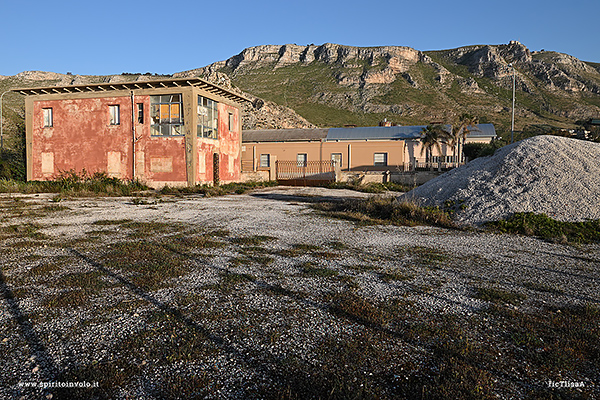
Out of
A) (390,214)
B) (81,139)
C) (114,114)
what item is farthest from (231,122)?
(390,214)

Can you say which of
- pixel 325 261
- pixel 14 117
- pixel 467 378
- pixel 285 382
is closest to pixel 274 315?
pixel 285 382

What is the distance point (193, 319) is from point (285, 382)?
138 centimetres

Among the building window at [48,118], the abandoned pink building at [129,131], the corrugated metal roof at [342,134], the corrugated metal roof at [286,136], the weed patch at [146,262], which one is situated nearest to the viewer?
the weed patch at [146,262]

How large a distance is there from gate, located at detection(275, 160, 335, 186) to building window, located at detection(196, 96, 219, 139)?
6.20 meters

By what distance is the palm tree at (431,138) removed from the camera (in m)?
33.2

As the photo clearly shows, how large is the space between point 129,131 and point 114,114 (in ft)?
5.54

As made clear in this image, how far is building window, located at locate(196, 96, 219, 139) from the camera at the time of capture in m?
23.9

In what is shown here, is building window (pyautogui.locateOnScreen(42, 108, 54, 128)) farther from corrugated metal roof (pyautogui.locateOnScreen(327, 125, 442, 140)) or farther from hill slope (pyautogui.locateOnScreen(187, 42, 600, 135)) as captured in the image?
hill slope (pyautogui.locateOnScreen(187, 42, 600, 135))

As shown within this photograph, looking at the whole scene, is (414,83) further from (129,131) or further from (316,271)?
(316,271)

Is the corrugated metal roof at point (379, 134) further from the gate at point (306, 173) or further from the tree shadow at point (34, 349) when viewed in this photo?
the tree shadow at point (34, 349)

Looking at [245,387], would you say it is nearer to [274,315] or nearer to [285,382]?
[285,382]

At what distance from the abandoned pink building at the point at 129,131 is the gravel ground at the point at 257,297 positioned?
15397 millimetres

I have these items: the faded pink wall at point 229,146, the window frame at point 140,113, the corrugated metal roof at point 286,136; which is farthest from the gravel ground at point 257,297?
the corrugated metal roof at point 286,136

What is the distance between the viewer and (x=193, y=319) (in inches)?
141
